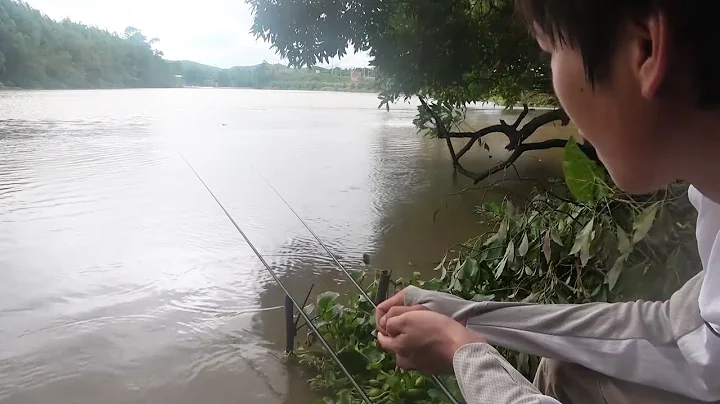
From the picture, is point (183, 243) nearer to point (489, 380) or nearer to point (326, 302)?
point (326, 302)

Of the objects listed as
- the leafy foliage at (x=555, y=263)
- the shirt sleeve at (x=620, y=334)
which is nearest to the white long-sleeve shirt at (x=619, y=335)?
→ the shirt sleeve at (x=620, y=334)

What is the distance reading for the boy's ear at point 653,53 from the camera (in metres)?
0.33

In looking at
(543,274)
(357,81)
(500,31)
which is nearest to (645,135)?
(543,274)

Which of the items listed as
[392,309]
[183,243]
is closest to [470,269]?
[392,309]

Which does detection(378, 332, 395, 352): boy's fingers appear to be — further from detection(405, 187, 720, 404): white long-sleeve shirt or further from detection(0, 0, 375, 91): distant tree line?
detection(0, 0, 375, 91): distant tree line

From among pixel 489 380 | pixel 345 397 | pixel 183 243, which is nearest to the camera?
pixel 489 380

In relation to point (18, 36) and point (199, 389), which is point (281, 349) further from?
point (18, 36)

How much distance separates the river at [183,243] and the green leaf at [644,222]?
2.70 feet

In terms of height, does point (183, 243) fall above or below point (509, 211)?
below

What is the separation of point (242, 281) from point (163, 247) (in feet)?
1.52

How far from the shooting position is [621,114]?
376mm

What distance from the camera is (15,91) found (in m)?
7.96

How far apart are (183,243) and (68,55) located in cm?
635

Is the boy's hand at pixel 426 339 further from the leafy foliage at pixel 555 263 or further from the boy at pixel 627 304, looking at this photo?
the leafy foliage at pixel 555 263
